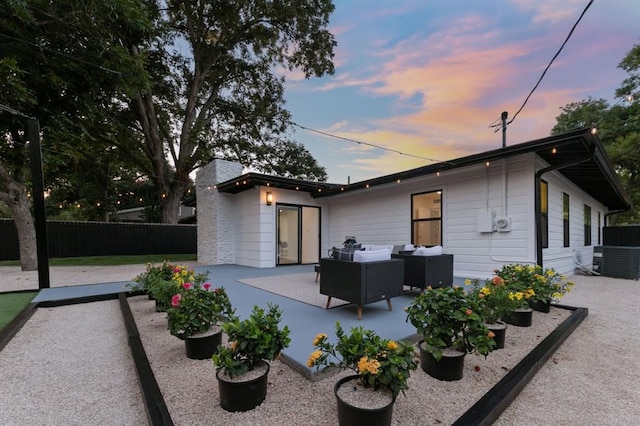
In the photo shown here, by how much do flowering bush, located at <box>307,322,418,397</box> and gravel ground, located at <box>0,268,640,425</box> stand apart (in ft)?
0.99

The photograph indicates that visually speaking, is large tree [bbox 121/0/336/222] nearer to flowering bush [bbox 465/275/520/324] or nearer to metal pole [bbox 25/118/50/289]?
metal pole [bbox 25/118/50/289]

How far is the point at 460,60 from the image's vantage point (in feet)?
20.2

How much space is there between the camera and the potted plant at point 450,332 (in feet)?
6.23

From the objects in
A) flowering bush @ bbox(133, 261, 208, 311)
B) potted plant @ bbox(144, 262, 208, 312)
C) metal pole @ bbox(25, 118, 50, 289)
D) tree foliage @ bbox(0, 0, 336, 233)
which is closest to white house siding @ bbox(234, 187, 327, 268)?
flowering bush @ bbox(133, 261, 208, 311)

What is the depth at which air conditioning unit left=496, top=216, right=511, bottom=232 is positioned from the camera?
5338mm

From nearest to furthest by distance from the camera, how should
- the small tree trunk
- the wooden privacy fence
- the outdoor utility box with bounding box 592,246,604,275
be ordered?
the small tree trunk < the outdoor utility box with bounding box 592,246,604,275 < the wooden privacy fence

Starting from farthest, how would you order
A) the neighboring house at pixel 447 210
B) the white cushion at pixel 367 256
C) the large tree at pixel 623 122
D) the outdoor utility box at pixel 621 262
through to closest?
the large tree at pixel 623 122 → the outdoor utility box at pixel 621 262 → the neighboring house at pixel 447 210 → the white cushion at pixel 367 256

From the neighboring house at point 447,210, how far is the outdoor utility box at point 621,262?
2.13ft

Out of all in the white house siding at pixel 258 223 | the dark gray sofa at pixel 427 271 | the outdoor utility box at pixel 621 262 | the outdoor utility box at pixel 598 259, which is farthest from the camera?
the white house siding at pixel 258 223

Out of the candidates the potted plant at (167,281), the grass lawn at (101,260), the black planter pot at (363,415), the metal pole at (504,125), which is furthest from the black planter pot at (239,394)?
the metal pole at (504,125)

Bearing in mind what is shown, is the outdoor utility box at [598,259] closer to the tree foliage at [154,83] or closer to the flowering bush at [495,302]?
the flowering bush at [495,302]

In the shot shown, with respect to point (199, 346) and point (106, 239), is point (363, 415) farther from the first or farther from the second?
point (106, 239)

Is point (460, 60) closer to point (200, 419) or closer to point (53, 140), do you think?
point (200, 419)

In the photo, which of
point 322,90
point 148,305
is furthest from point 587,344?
point 322,90
